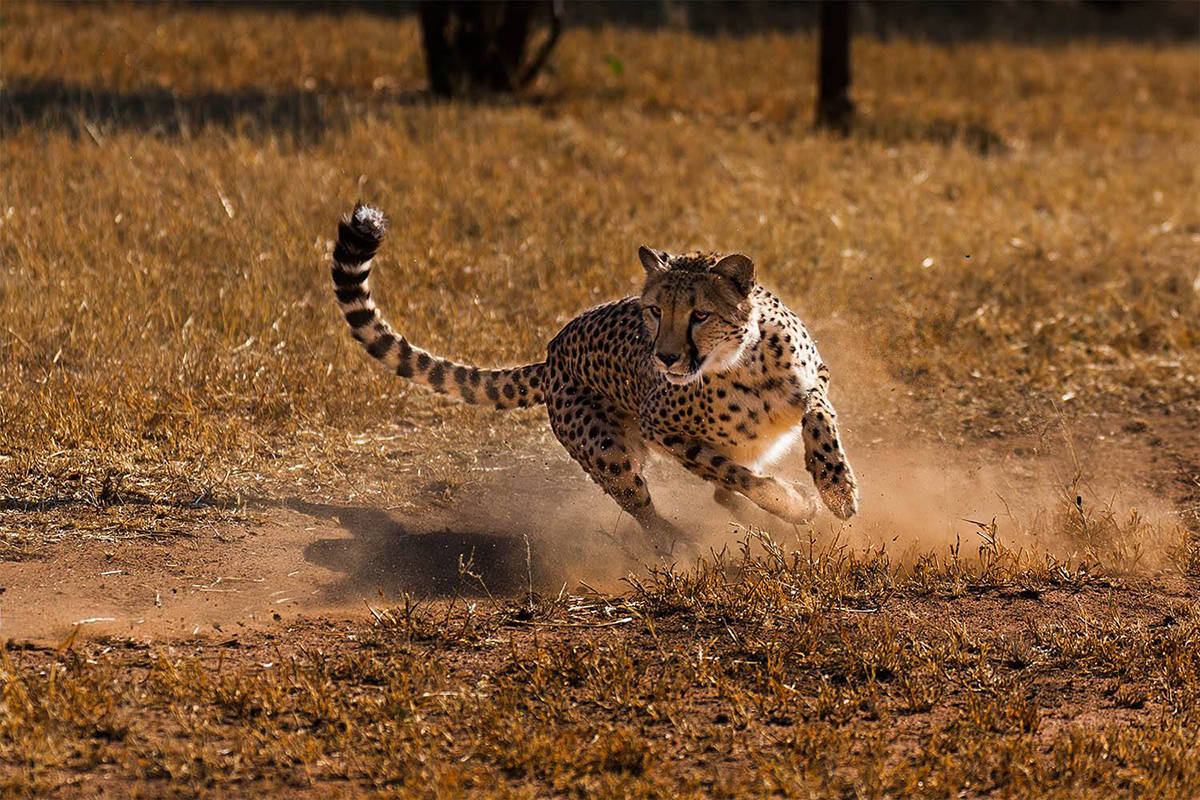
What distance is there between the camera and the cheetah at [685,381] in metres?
4.51

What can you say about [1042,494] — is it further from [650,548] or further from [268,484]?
[268,484]

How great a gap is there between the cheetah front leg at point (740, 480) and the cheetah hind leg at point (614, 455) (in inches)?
6.7

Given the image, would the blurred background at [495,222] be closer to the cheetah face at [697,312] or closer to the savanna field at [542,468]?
the savanna field at [542,468]

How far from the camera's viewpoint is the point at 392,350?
17.3 feet

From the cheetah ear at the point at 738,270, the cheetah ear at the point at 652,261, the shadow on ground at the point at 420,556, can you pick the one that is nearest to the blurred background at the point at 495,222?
the shadow on ground at the point at 420,556

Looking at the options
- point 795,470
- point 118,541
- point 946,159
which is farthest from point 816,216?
point 118,541

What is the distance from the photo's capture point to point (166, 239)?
7.80m

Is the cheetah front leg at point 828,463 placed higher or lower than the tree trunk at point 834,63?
lower

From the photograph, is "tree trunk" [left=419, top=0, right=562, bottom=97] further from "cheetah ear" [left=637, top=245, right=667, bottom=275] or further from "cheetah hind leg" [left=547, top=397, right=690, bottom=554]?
"cheetah ear" [left=637, top=245, right=667, bottom=275]

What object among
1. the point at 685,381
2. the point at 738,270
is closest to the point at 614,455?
the point at 685,381

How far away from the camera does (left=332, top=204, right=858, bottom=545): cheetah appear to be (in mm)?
4512

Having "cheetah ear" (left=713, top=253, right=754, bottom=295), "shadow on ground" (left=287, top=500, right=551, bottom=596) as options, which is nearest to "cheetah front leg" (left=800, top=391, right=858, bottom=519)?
"cheetah ear" (left=713, top=253, right=754, bottom=295)

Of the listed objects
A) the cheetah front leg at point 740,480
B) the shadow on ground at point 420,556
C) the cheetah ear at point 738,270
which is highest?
the cheetah ear at point 738,270

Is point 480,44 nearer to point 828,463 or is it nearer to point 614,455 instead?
point 614,455
